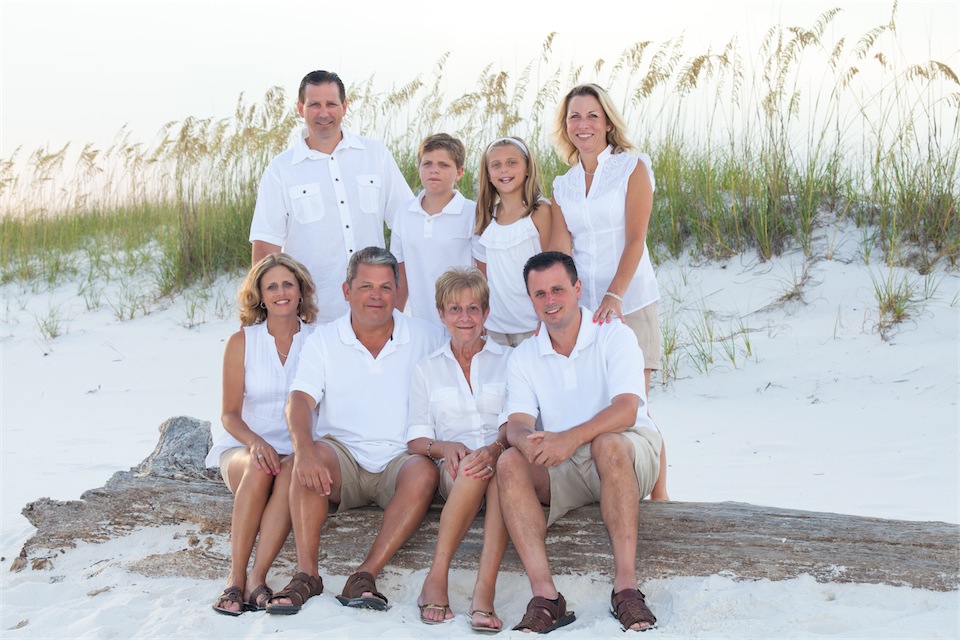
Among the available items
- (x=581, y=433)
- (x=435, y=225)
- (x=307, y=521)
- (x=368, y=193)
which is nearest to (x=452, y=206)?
(x=435, y=225)

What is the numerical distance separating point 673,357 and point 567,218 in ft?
10.3

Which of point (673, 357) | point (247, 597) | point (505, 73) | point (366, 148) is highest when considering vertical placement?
point (505, 73)

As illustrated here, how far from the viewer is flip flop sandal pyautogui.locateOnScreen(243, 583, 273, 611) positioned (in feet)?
11.4

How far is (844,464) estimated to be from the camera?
517cm

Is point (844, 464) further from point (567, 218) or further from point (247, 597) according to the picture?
point (247, 597)

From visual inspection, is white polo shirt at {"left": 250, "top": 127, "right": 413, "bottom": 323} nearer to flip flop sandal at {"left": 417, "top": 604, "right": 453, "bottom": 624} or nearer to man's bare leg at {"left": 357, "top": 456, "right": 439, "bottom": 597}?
man's bare leg at {"left": 357, "top": 456, "right": 439, "bottom": 597}

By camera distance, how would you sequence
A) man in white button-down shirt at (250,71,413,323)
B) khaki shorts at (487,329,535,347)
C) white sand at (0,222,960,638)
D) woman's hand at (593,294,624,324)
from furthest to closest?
man in white button-down shirt at (250,71,413,323) → khaki shorts at (487,329,535,347) → woman's hand at (593,294,624,324) → white sand at (0,222,960,638)

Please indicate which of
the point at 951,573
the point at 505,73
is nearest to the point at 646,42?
the point at 505,73

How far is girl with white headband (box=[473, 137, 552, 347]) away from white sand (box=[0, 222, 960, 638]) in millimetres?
1128

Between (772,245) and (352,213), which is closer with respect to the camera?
(352,213)

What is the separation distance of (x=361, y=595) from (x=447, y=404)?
2.59 feet

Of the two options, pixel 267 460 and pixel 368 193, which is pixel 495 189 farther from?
pixel 267 460

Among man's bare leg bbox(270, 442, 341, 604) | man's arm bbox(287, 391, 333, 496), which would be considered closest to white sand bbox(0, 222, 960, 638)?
man's bare leg bbox(270, 442, 341, 604)

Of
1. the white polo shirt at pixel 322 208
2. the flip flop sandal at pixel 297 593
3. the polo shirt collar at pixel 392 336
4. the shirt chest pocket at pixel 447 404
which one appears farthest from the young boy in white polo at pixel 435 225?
the flip flop sandal at pixel 297 593
